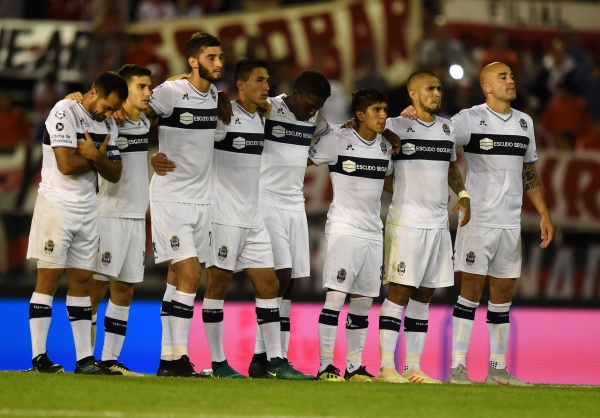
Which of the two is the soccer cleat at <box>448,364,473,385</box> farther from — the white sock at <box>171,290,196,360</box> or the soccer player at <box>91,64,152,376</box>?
the soccer player at <box>91,64,152,376</box>

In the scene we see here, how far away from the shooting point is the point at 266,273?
32.4 ft

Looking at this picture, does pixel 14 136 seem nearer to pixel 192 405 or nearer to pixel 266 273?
pixel 266 273

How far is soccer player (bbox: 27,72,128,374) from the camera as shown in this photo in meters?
9.23

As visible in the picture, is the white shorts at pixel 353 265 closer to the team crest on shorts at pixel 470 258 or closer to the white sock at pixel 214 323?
the team crest on shorts at pixel 470 258

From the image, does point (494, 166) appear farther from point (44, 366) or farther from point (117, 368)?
point (44, 366)

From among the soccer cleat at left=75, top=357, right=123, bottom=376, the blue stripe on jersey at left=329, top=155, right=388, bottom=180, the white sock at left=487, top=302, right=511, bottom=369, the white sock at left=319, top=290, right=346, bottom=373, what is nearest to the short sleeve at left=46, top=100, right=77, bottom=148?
the soccer cleat at left=75, top=357, right=123, bottom=376

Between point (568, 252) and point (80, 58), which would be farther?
point (80, 58)

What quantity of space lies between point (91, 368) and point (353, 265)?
7.33ft

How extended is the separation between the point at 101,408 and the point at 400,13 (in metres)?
11.4

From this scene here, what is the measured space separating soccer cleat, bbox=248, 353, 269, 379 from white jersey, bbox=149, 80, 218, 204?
1.39 m

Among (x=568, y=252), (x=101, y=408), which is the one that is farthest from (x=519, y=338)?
(x=101, y=408)

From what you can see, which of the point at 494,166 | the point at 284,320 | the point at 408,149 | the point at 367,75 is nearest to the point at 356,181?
the point at 408,149

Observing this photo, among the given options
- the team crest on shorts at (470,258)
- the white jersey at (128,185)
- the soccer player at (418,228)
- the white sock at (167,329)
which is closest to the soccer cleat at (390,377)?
the soccer player at (418,228)

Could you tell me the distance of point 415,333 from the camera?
10.2 metres
